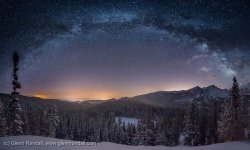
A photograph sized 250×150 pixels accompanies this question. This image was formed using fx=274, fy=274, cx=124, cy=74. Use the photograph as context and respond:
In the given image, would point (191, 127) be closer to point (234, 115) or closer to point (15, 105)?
point (234, 115)

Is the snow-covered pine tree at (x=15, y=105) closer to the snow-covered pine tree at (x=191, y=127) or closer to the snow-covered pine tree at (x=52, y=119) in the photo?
the snow-covered pine tree at (x=52, y=119)

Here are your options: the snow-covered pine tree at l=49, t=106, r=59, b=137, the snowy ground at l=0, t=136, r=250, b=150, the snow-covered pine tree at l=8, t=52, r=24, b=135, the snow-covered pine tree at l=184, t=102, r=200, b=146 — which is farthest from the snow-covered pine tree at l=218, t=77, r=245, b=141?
the snow-covered pine tree at l=49, t=106, r=59, b=137

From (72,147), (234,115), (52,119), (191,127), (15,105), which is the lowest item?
(191,127)

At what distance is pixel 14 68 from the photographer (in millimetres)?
35438

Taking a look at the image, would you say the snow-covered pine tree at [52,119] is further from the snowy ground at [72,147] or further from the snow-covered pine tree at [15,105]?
the snowy ground at [72,147]

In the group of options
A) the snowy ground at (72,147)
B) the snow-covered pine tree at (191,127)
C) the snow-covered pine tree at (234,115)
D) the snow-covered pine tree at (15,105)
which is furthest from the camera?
the snow-covered pine tree at (191,127)

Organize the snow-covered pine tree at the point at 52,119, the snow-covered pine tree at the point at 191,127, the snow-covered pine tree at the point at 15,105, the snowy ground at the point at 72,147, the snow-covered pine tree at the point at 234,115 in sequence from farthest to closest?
the snow-covered pine tree at the point at 52,119 → the snow-covered pine tree at the point at 191,127 → the snow-covered pine tree at the point at 234,115 → the snow-covered pine tree at the point at 15,105 → the snowy ground at the point at 72,147

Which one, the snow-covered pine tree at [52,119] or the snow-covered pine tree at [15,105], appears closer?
the snow-covered pine tree at [15,105]

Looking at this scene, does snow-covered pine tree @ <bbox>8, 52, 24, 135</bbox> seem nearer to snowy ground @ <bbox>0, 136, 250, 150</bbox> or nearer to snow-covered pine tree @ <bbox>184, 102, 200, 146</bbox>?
snowy ground @ <bbox>0, 136, 250, 150</bbox>

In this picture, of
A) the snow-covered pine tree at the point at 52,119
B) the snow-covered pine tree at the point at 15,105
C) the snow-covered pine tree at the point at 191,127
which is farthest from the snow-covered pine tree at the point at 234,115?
the snow-covered pine tree at the point at 52,119

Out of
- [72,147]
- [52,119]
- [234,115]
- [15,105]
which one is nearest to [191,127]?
[234,115]

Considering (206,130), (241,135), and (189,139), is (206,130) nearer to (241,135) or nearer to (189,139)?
(189,139)

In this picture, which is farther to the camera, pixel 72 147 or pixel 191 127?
pixel 191 127

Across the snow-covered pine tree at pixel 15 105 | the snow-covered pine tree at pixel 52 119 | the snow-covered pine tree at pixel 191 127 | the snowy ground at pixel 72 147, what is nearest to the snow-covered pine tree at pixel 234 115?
the snow-covered pine tree at pixel 191 127
